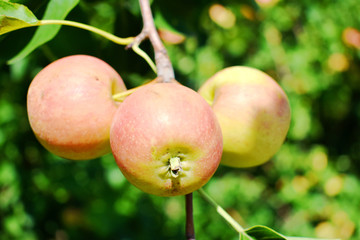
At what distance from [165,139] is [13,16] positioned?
1.31 feet

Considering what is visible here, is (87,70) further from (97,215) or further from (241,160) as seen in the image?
(97,215)

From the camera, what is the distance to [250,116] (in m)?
0.85

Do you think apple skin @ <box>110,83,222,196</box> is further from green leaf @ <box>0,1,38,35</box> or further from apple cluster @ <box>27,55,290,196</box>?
green leaf @ <box>0,1,38,35</box>

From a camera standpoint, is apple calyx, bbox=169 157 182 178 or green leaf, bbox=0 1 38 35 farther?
green leaf, bbox=0 1 38 35

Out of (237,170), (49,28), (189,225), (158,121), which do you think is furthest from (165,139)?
(237,170)

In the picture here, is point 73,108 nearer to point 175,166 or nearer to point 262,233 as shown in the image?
point 175,166

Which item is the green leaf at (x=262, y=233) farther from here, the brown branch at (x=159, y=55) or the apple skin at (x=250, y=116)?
the brown branch at (x=159, y=55)

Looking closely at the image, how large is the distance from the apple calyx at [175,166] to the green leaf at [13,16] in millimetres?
400

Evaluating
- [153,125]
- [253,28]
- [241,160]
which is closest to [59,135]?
[153,125]

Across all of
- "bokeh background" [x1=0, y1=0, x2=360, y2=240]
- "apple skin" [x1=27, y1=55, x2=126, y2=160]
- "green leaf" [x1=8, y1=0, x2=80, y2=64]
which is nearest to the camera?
"apple skin" [x1=27, y1=55, x2=126, y2=160]

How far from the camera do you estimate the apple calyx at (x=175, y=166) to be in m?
0.65

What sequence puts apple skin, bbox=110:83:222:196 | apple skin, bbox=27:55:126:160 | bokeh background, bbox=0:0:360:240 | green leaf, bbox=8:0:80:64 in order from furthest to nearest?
bokeh background, bbox=0:0:360:240, green leaf, bbox=8:0:80:64, apple skin, bbox=27:55:126:160, apple skin, bbox=110:83:222:196

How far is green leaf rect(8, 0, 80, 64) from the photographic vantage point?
2.89 feet

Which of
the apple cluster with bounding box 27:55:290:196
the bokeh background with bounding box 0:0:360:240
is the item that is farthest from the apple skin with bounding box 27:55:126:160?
the bokeh background with bounding box 0:0:360:240
